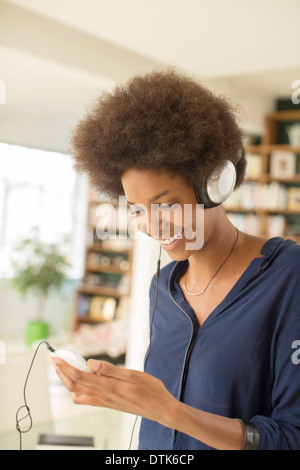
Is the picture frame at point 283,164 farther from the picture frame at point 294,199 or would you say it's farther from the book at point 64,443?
the book at point 64,443

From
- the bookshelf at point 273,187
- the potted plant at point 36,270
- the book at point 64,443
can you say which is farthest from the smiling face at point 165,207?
the potted plant at point 36,270

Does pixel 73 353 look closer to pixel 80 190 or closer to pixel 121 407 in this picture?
pixel 121 407

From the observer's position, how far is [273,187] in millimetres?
5609

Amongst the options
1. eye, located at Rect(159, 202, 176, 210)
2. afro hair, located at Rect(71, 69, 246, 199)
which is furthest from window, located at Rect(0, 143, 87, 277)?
eye, located at Rect(159, 202, 176, 210)

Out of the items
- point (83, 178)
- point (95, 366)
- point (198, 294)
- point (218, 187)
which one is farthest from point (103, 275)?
point (95, 366)

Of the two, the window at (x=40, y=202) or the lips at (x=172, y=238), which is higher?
the window at (x=40, y=202)

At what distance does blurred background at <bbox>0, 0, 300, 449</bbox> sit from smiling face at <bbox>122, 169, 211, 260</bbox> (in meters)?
0.28

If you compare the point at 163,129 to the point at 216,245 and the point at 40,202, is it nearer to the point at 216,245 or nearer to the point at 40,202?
the point at 216,245

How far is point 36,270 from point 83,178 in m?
4.15

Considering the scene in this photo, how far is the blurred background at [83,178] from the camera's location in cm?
250

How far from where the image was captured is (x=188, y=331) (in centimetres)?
100

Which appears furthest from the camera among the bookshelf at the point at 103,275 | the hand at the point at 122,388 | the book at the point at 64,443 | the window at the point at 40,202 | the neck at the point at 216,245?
the window at the point at 40,202

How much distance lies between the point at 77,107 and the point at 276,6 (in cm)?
331

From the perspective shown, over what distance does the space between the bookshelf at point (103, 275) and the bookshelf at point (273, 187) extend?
151cm
